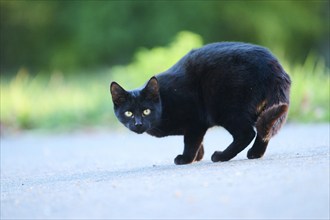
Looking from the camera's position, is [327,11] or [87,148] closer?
[87,148]

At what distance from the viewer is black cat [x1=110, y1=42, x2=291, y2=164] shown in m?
5.06

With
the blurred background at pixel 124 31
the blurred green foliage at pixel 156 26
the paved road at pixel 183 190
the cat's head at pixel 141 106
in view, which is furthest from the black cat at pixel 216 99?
the blurred green foliage at pixel 156 26

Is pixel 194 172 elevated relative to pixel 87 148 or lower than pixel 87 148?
elevated

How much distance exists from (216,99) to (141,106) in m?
0.64

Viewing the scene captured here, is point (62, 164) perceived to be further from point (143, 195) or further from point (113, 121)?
point (113, 121)

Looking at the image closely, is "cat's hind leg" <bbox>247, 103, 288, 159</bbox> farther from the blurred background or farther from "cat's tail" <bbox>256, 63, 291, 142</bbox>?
the blurred background

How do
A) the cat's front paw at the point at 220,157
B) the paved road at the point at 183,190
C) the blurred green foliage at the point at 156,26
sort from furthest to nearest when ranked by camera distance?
the blurred green foliage at the point at 156,26
the cat's front paw at the point at 220,157
the paved road at the point at 183,190

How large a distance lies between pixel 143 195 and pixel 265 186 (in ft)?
2.22

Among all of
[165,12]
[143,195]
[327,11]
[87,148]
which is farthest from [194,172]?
[327,11]

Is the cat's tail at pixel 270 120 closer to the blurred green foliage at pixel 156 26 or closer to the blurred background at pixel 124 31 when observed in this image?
the blurred background at pixel 124 31

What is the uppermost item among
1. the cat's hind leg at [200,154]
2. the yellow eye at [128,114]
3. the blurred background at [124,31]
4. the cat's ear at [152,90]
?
the cat's ear at [152,90]

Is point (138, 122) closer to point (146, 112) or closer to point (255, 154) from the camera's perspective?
point (146, 112)

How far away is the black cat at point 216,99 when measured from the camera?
5059mm

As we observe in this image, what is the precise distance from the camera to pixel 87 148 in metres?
8.15
